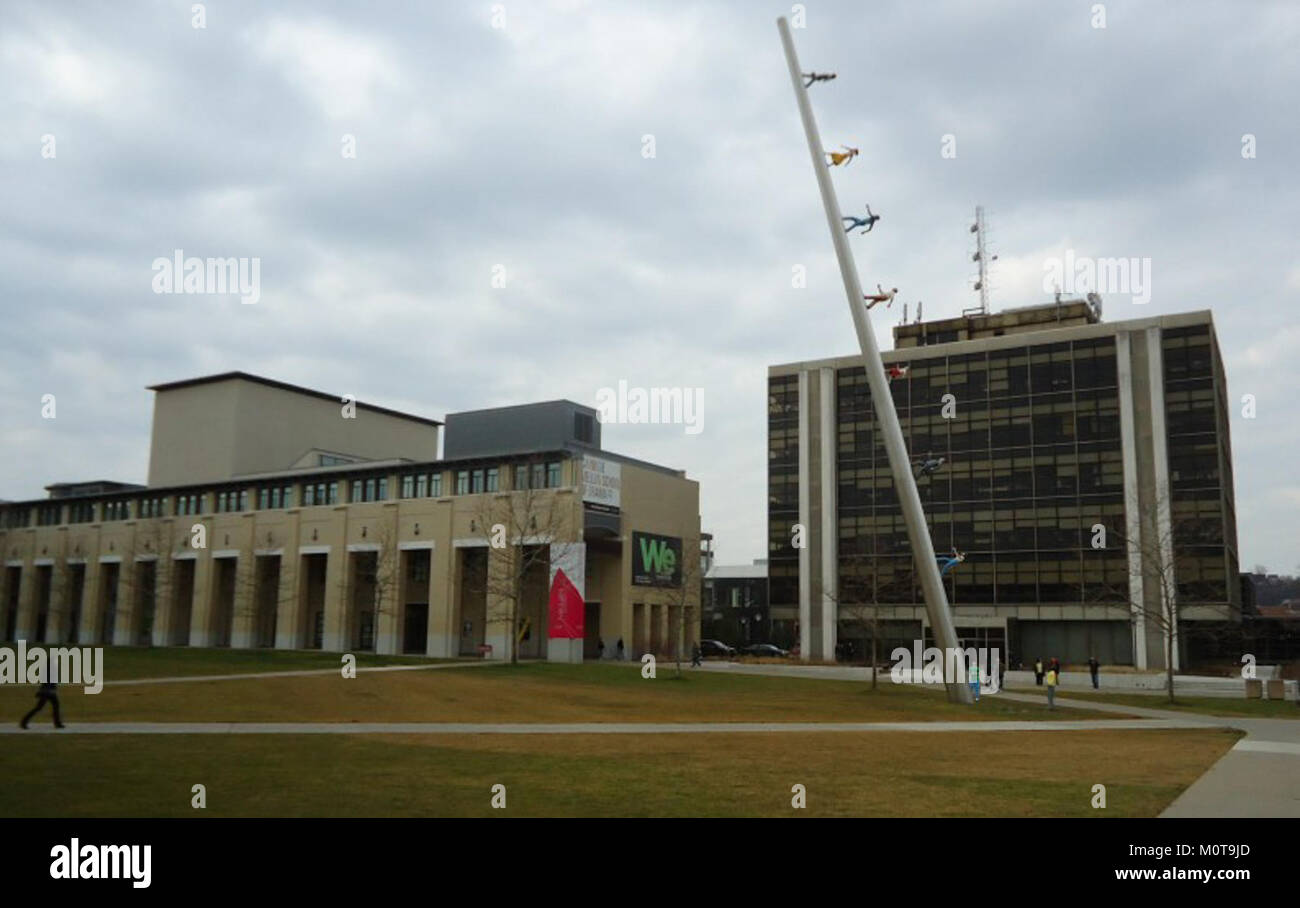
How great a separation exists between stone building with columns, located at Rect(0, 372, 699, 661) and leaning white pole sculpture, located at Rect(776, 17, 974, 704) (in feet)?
74.4

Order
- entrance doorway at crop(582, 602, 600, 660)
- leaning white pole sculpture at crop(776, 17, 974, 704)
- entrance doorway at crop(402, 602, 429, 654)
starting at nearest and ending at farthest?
leaning white pole sculpture at crop(776, 17, 974, 704)
entrance doorway at crop(582, 602, 600, 660)
entrance doorway at crop(402, 602, 429, 654)

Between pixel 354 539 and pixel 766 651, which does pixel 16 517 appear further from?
pixel 766 651

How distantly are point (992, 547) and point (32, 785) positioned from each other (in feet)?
239

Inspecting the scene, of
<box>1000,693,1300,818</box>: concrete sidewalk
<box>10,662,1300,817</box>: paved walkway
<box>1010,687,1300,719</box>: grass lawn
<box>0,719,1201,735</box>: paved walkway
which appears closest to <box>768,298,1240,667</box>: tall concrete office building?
<box>1010,687,1300,719</box>: grass lawn

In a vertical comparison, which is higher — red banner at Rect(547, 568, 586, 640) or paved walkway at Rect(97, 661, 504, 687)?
red banner at Rect(547, 568, 586, 640)

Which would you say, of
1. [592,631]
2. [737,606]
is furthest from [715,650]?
[737,606]

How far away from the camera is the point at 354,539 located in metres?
74.2

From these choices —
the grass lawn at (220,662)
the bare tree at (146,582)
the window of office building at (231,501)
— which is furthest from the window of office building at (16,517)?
the grass lawn at (220,662)

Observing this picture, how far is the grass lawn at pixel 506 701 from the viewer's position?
90.9 feet

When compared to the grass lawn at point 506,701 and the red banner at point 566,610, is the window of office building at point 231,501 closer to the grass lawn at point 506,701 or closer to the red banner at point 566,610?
the red banner at point 566,610

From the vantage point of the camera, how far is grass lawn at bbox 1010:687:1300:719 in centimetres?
3544

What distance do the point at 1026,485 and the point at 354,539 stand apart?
166 feet

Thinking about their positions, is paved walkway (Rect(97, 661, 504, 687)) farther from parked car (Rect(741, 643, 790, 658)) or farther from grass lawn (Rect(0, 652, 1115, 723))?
parked car (Rect(741, 643, 790, 658))
